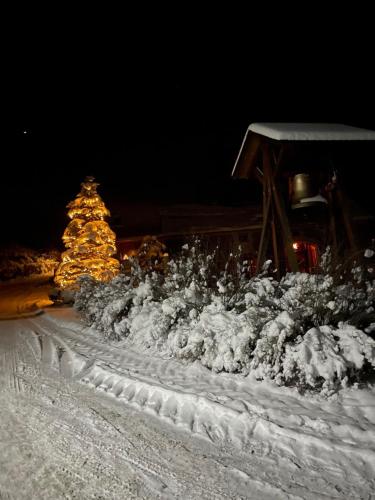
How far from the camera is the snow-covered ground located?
2512 millimetres

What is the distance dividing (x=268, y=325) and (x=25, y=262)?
1169 inches

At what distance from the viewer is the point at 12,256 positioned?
2905 cm

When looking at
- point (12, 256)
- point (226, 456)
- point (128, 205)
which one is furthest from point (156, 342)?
point (12, 256)

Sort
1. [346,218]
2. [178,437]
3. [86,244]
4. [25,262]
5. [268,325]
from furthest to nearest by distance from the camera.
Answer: [25,262] → [86,244] → [346,218] → [268,325] → [178,437]

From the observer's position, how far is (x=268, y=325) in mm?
4148

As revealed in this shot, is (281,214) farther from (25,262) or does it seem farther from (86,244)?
(25,262)

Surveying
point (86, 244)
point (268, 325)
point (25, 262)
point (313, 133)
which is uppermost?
point (313, 133)

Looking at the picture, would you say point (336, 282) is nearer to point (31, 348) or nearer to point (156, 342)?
point (156, 342)

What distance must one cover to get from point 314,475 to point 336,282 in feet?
9.89

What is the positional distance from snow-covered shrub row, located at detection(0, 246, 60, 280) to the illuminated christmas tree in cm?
1558

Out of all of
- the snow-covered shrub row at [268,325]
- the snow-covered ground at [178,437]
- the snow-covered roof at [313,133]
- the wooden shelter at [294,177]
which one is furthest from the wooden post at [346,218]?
the snow-covered ground at [178,437]

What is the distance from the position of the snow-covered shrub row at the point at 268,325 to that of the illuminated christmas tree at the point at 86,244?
8.07m

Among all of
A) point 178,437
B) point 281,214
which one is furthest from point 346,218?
point 178,437

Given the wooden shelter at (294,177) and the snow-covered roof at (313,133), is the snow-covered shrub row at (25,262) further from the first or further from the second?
the snow-covered roof at (313,133)
